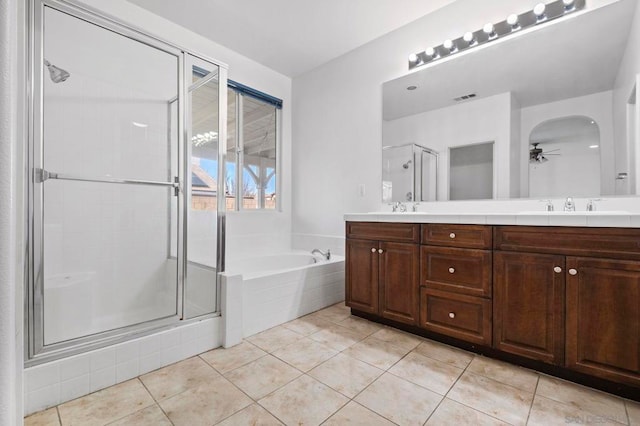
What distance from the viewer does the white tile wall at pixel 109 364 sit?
1333 mm

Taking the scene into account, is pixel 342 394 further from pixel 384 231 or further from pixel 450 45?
pixel 450 45

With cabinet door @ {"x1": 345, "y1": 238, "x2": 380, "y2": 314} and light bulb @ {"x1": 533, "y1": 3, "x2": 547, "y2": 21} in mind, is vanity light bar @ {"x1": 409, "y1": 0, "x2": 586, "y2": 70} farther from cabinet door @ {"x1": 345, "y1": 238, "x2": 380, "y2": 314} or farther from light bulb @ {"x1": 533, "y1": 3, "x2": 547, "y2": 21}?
cabinet door @ {"x1": 345, "y1": 238, "x2": 380, "y2": 314}

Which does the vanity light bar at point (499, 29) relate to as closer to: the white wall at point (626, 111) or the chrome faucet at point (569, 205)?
the white wall at point (626, 111)

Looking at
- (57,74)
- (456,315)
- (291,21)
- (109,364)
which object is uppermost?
(291,21)

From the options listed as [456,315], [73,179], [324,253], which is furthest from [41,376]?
[324,253]

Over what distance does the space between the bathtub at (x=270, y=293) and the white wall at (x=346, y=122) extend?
0.56 metres

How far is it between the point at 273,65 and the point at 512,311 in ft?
10.5

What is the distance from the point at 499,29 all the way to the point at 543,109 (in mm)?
683

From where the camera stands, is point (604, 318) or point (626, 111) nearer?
point (604, 318)

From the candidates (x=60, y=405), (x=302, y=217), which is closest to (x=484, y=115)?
(x=302, y=217)

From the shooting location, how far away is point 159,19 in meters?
2.54

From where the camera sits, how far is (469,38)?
7.58ft

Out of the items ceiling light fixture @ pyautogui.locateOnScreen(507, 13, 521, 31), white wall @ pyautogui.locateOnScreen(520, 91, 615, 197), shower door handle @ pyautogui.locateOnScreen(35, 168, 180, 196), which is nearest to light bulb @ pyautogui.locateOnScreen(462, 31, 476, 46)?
ceiling light fixture @ pyautogui.locateOnScreen(507, 13, 521, 31)

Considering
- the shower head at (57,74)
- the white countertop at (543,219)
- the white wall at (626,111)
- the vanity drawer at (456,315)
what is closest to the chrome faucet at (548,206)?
the white countertop at (543,219)
